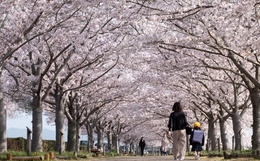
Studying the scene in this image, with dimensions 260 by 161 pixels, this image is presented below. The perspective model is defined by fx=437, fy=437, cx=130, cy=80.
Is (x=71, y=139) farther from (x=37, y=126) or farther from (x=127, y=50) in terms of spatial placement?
(x=127, y=50)

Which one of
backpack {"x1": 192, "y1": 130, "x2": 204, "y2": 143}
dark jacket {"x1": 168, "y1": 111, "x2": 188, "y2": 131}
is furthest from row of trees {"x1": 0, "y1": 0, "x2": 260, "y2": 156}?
dark jacket {"x1": 168, "y1": 111, "x2": 188, "y2": 131}

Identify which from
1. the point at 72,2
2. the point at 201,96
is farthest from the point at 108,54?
the point at 201,96

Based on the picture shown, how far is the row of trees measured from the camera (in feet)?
47.5

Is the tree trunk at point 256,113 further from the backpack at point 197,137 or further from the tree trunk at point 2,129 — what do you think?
the tree trunk at point 2,129

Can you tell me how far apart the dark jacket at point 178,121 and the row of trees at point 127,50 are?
286 cm

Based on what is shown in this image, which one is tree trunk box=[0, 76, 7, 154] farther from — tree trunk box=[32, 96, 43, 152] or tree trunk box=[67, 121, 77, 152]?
tree trunk box=[67, 121, 77, 152]

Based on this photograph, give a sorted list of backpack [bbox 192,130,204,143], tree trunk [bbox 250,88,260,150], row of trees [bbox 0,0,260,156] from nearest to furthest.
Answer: row of trees [bbox 0,0,260,156] < backpack [bbox 192,130,204,143] < tree trunk [bbox 250,88,260,150]

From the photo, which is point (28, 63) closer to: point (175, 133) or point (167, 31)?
point (167, 31)

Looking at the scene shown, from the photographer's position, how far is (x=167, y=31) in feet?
58.3

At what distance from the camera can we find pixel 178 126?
13.4 metres

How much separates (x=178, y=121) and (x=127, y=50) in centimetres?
669

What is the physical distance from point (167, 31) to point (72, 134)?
506 inches

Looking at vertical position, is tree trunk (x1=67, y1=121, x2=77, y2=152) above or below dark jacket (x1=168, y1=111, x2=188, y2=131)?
below

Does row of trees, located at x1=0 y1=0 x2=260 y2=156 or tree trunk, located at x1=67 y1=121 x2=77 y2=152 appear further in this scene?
tree trunk, located at x1=67 y1=121 x2=77 y2=152
